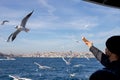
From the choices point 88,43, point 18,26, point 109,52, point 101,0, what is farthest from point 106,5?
point 18,26

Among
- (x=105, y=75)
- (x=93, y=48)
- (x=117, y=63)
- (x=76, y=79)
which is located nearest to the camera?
(x=105, y=75)

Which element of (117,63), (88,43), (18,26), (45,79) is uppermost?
(117,63)

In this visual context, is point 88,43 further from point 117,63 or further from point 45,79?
point 45,79

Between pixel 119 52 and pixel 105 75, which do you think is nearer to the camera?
pixel 105 75

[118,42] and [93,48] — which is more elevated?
[118,42]

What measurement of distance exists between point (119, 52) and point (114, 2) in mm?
969

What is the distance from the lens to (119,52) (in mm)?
1884

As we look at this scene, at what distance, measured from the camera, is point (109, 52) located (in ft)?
6.32

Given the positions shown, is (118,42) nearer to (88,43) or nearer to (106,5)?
(88,43)

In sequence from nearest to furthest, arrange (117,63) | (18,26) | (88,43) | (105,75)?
1. (105,75)
2. (117,63)
3. (88,43)
4. (18,26)

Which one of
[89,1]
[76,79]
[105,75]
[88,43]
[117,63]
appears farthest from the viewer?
[76,79]

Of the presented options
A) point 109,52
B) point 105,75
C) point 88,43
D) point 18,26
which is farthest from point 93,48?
point 18,26

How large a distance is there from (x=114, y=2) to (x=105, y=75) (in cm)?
118

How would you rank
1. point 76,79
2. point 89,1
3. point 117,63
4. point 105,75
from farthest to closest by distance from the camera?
point 76,79, point 89,1, point 117,63, point 105,75
